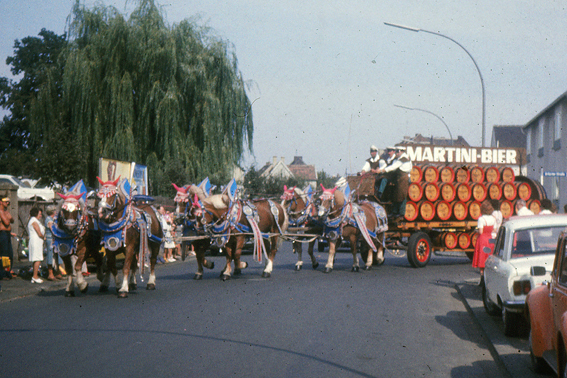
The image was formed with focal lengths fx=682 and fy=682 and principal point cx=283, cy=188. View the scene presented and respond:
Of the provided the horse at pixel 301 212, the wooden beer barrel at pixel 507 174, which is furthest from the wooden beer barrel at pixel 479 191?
the horse at pixel 301 212

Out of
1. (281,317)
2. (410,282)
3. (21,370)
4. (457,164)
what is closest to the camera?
(21,370)

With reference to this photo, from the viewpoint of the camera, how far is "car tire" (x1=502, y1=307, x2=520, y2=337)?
8.40m

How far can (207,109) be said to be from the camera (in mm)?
28078

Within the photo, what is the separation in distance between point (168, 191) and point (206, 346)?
20.0 metres

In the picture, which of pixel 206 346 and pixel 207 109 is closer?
pixel 206 346

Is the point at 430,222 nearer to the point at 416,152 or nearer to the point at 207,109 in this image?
the point at 416,152

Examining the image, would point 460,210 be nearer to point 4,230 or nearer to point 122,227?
point 122,227

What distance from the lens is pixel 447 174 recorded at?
19391 mm

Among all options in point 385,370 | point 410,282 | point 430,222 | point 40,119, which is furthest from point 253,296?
point 40,119

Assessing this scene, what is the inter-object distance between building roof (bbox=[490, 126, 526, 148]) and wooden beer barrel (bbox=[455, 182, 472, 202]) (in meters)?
52.8

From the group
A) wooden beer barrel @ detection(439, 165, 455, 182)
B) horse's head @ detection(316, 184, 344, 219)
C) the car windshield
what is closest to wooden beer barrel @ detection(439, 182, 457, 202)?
wooden beer barrel @ detection(439, 165, 455, 182)

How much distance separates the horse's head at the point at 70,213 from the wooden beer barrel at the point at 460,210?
10937 mm

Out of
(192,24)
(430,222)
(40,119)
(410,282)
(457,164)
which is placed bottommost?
(410,282)

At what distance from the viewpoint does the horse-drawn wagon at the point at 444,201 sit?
731 inches
